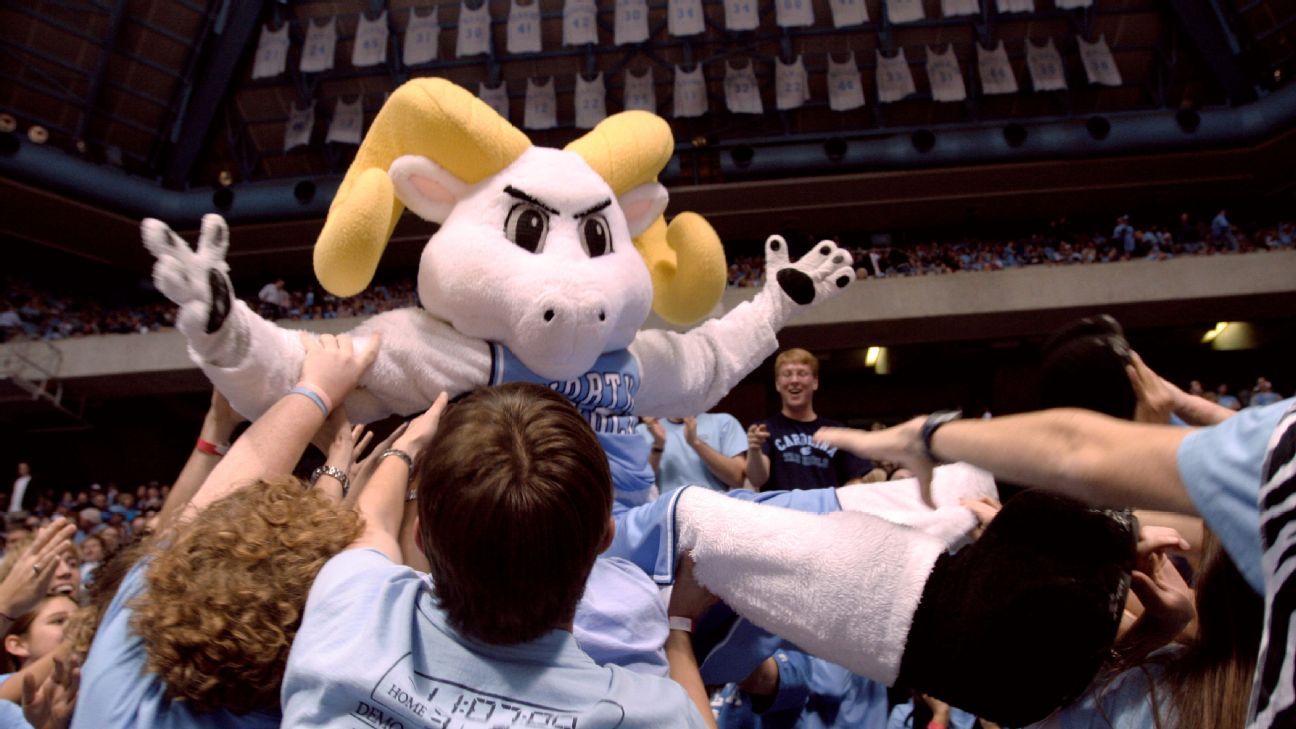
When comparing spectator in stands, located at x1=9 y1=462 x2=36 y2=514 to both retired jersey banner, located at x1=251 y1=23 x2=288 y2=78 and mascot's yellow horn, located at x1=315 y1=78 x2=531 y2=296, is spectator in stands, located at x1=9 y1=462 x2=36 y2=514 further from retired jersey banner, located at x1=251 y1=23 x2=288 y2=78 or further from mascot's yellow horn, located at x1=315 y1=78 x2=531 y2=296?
mascot's yellow horn, located at x1=315 y1=78 x2=531 y2=296

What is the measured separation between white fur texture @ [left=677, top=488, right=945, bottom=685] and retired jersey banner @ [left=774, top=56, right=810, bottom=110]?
37.0 ft

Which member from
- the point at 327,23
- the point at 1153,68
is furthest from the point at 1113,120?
the point at 327,23

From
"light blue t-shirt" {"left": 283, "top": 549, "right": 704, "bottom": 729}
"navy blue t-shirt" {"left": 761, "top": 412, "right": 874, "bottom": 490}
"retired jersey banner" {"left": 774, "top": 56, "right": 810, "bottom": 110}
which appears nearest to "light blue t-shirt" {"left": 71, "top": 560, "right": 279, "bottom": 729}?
"light blue t-shirt" {"left": 283, "top": 549, "right": 704, "bottom": 729}

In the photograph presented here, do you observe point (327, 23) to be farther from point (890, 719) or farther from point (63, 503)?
point (890, 719)

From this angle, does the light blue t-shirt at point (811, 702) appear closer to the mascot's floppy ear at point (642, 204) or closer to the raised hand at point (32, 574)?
the mascot's floppy ear at point (642, 204)

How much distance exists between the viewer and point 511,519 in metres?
0.90

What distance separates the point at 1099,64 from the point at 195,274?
12.5 meters

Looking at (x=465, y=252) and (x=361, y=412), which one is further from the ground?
(x=465, y=252)

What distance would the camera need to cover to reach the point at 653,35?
39.5 feet

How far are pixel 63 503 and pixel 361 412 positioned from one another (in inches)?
447

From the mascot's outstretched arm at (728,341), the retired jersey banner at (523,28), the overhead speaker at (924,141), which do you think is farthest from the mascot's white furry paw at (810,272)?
the overhead speaker at (924,141)

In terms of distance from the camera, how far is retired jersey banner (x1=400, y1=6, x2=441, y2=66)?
36.7ft

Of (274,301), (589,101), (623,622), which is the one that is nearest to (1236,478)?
(623,622)

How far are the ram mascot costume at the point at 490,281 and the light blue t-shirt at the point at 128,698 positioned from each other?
28.1 inches
